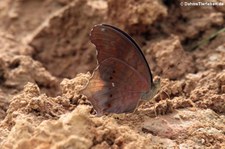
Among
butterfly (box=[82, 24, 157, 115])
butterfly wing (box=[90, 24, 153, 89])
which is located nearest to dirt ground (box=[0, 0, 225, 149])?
butterfly (box=[82, 24, 157, 115])

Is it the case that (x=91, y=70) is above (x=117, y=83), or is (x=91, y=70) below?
above

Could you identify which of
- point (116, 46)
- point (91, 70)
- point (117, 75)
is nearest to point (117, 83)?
point (117, 75)

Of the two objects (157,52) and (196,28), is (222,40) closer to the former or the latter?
(196,28)

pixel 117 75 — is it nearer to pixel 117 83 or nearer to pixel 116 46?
pixel 117 83

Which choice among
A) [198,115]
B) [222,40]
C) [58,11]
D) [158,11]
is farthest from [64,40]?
[198,115]

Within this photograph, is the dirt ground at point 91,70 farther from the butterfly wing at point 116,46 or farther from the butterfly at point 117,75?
the butterfly wing at point 116,46

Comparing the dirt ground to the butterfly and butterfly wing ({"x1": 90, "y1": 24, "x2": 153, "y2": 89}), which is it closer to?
the butterfly
